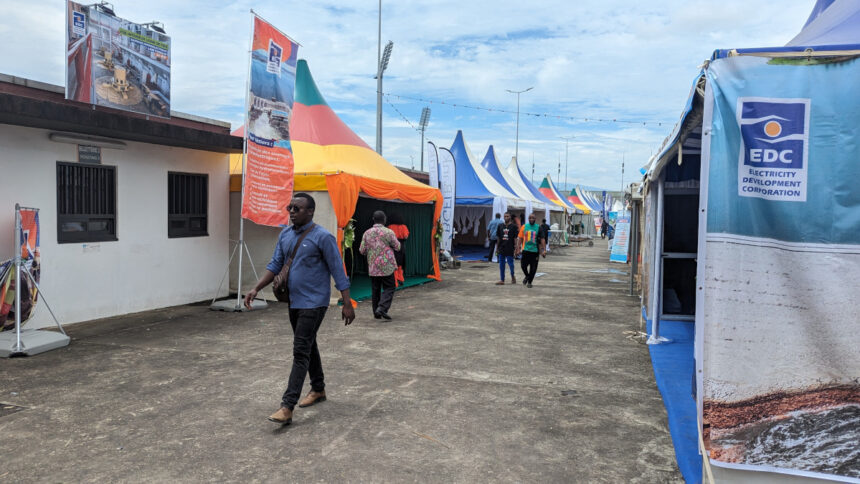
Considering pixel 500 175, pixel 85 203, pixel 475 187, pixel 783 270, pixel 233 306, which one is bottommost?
pixel 233 306

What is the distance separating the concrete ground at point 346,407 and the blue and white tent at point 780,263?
76 cm

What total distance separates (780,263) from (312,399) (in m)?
3.40

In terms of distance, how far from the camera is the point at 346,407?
4.56 m

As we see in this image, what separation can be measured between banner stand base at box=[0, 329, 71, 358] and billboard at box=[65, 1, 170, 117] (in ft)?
9.87

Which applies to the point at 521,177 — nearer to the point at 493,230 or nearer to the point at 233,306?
the point at 493,230

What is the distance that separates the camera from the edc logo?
2.88 meters

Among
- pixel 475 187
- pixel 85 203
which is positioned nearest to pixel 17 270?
pixel 85 203

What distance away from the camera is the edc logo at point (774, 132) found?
288 cm

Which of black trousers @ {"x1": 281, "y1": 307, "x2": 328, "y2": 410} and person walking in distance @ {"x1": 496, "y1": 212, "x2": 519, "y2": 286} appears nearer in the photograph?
black trousers @ {"x1": 281, "y1": 307, "x2": 328, "y2": 410}

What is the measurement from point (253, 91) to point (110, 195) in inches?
99.9

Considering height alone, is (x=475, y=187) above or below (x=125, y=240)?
above

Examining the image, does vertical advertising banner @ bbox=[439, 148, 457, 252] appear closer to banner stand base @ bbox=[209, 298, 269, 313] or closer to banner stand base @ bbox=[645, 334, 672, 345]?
banner stand base @ bbox=[209, 298, 269, 313]

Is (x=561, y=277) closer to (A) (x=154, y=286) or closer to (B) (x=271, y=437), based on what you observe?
(A) (x=154, y=286)

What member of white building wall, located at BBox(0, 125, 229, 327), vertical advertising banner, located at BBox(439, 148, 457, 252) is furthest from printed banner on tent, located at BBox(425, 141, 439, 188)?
white building wall, located at BBox(0, 125, 229, 327)
